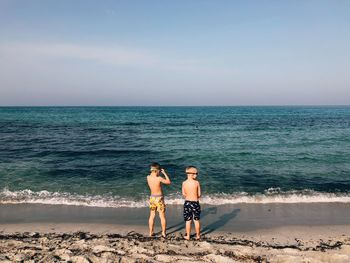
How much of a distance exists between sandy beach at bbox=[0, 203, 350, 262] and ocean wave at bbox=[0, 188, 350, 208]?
42 centimetres

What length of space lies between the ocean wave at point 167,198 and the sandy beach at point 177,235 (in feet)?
1.37

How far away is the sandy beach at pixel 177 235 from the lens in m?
5.85

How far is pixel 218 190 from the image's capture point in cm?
1164

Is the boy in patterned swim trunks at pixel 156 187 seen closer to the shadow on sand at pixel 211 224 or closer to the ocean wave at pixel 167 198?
the shadow on sand at pixel 211 224

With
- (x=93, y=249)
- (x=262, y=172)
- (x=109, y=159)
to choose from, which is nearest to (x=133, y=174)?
(x=109, y=159)

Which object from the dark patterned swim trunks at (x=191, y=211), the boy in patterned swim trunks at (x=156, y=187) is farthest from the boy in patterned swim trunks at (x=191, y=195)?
the boy in patterned swim trunks at (x=156, y=187)

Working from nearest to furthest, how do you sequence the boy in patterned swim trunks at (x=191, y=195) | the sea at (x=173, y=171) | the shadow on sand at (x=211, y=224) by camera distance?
the boy in patterned swim trunks at (x=191, y=195) < the shadow on sand at (x=211, y=224) < the sea at (x=173, y=171)

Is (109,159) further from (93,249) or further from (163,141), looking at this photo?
(93,249)

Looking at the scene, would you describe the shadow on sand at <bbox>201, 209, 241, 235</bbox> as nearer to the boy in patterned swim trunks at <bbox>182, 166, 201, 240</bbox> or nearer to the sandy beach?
the sandy beach

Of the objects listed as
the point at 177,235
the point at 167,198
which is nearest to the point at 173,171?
the point at 167,198

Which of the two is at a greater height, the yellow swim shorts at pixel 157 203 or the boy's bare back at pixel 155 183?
the boy's bare back at pixel 155 183

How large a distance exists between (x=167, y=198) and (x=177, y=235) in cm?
320

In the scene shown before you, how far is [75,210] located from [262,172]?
350 inches

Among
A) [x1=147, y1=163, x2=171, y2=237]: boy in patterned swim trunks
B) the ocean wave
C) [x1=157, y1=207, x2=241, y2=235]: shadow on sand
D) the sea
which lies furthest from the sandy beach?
the sea
